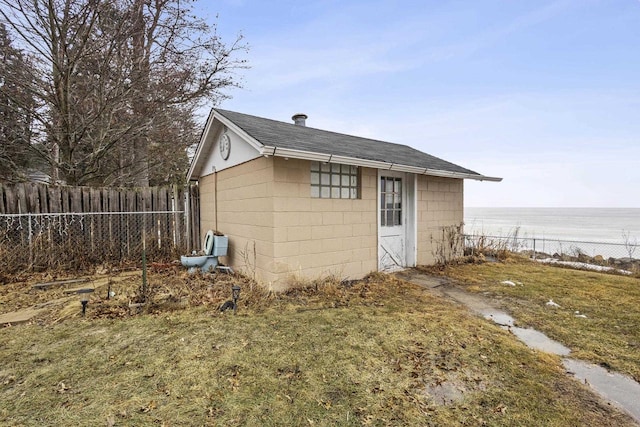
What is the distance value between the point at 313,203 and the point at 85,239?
5.68 m

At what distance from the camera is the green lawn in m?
2.18

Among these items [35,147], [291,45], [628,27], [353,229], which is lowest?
[353,229]

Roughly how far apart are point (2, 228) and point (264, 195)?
5.80 metres

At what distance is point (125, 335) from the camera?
350 cm

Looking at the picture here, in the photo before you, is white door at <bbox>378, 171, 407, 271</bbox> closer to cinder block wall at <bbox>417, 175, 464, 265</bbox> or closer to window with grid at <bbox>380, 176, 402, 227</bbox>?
window with grid at <bbox>380, 176, 402, 227</bbox>

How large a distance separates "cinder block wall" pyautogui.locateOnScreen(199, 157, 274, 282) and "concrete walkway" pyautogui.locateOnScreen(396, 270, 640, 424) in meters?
3.23

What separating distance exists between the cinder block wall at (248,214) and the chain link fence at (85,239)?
1.43m

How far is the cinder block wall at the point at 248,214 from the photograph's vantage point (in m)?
5.11

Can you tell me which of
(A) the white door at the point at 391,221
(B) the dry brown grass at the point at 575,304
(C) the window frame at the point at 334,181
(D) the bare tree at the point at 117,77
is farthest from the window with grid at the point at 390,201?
(D) the bare tree at the point at 117,77

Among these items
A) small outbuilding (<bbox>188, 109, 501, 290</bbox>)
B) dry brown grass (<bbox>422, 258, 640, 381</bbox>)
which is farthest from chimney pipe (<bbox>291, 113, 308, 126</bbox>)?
dry brown grass (<bbox>422, 258, 640, 381</bbox>)

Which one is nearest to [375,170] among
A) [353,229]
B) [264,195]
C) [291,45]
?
[353,229]

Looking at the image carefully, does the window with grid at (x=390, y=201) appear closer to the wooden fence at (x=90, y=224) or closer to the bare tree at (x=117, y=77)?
the wooden fence at (x=90, y=224)

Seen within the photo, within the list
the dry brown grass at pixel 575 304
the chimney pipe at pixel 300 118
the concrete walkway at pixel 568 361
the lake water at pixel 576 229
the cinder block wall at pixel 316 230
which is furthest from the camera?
the lake water at pixel 576 229

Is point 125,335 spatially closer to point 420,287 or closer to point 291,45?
point 420,287
